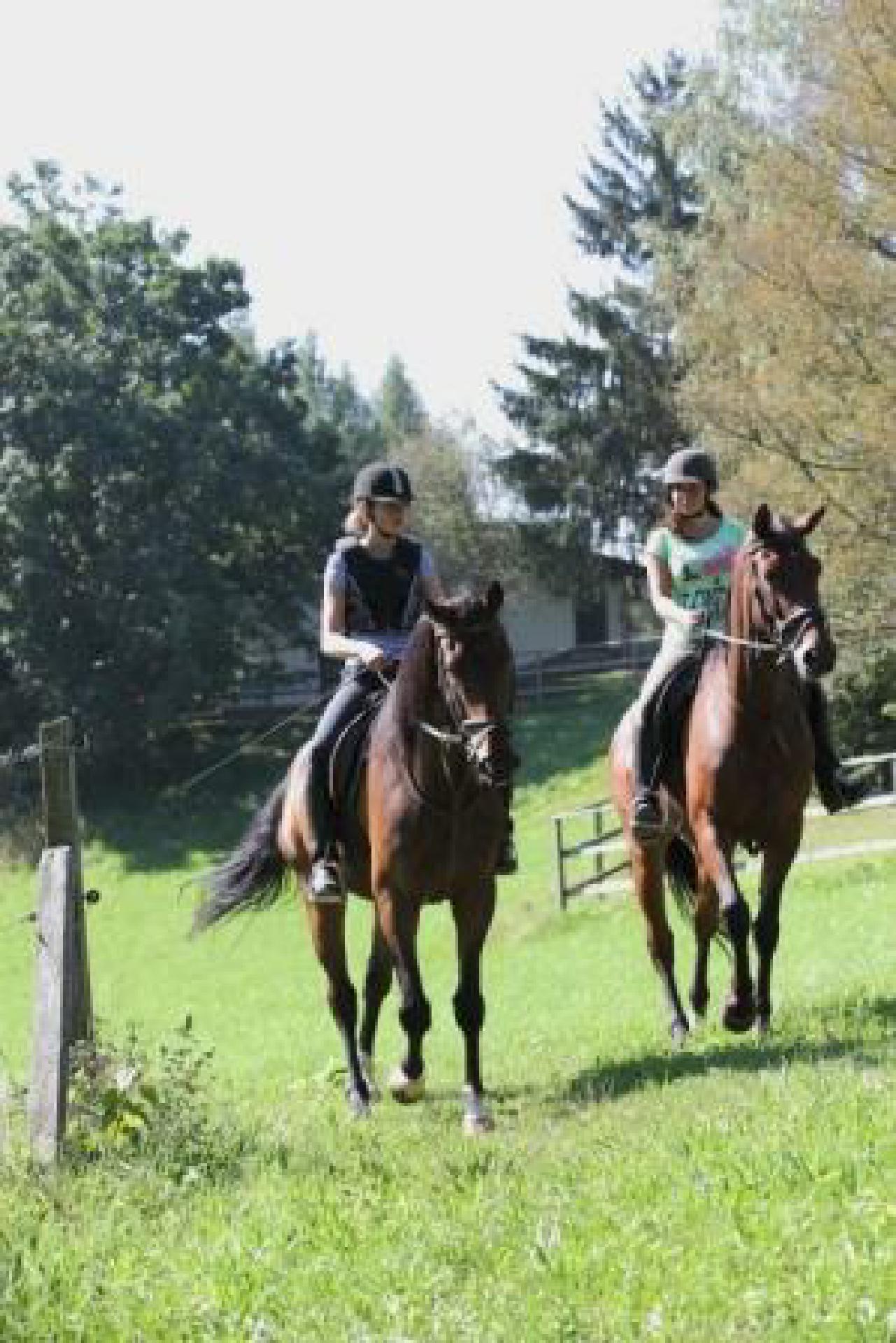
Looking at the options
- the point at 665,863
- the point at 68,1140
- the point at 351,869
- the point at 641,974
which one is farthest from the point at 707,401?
the point at 68,1140

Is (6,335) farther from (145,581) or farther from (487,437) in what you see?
(487,437)

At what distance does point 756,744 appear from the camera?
1012cm

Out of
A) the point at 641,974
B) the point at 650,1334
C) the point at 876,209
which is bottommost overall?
the point at 641,974

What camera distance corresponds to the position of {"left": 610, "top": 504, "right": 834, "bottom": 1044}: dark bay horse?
9.71m

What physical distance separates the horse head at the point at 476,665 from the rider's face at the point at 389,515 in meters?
1.51

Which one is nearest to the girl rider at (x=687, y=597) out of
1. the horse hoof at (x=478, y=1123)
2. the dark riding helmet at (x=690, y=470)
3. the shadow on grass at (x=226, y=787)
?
the dark riding helmet at (x=690, y=470)

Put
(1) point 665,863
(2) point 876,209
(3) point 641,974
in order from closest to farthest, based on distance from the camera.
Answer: (1) point 665,863 < (3) point 641,974 < (2) point 876,209

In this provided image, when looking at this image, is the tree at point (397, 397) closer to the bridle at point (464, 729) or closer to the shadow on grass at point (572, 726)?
the shadow on grass at point (572, 726)

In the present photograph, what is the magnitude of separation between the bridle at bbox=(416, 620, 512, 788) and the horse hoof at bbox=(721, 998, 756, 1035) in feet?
7.33

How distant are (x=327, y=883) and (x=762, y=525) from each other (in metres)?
3.27

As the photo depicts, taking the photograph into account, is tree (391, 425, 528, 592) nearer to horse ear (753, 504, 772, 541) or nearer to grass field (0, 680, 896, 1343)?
grass field (0, 680, 896, 1343)

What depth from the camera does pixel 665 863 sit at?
12.2m

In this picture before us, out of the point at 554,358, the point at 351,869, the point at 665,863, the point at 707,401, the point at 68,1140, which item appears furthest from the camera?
the point at 554,358

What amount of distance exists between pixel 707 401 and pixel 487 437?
38.9 metres
